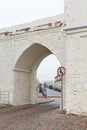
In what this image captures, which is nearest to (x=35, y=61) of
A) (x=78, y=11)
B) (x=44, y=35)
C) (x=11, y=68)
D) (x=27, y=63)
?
(x=27, y=63)

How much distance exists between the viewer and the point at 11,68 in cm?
1805

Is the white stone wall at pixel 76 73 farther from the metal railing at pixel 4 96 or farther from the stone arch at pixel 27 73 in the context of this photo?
the metal railing at pixel 4 96

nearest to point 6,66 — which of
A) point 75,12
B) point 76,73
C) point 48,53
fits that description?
point 48,53

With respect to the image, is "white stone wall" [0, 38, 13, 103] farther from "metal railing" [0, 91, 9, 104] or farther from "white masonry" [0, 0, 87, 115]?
"metal railing" [0, 91, 9, 104]

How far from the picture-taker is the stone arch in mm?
17922

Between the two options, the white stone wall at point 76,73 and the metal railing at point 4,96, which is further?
the metal railing at point 4,96

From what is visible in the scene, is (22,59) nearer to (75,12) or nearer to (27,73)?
(27,73)

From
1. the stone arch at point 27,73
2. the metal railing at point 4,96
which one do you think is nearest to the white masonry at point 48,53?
the stone arch at point 27,73

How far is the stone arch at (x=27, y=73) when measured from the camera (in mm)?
17922

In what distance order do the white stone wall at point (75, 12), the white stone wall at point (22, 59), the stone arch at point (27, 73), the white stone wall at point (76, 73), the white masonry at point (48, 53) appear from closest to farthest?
the white stone wall at point (76, 73) < the white masonry at point (48, 53) < the white stone wall at point (75, 12) < the white stone wall at point (22, 59) < the stone arch at point (27, 73)

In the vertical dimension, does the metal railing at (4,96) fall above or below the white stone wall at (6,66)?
below

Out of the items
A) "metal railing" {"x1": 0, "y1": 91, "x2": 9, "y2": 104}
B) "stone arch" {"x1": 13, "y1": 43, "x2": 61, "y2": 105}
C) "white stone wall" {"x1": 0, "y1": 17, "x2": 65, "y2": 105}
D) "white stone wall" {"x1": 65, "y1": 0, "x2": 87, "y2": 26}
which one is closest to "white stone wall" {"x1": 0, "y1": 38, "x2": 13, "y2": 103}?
"white stone wall" {"x1": 0, "y1": 17, "x2": 65, "y2": 105}

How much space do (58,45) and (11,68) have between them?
4.10m

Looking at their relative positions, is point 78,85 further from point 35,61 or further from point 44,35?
point 35,61
